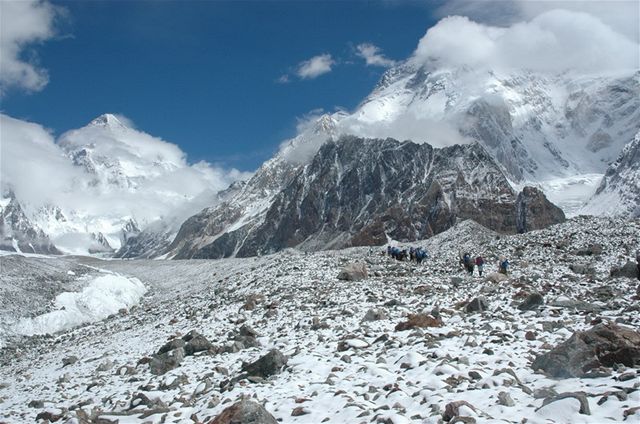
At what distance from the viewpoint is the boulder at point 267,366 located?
16906mm

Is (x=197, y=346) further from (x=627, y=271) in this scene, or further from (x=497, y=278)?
(x=627, y=271)

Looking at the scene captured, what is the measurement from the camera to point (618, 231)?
4109cm

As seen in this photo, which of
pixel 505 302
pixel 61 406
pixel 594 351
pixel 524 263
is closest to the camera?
pixel 594 351

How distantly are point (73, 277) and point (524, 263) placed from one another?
4654 centimetres

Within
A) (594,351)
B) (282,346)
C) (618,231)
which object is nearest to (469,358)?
(594,351)

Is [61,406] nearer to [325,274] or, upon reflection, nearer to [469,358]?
[469,358]

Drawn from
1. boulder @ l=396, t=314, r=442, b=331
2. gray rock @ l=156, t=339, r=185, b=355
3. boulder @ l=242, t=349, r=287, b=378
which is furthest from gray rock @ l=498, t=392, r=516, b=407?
gray rock @ l=156, t=339, r=185, b=355

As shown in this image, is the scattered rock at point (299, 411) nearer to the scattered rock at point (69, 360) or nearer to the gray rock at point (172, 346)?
the gray rock at point (172, 346)

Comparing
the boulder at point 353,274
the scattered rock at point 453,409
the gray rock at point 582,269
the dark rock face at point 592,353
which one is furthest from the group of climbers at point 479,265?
the scattered rock at point 453,409

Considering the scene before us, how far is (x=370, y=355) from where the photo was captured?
56.5ft

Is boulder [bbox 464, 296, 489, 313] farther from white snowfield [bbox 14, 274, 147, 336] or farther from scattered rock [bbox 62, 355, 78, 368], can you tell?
white snowfield [bbox 14, 274, 147, 336]

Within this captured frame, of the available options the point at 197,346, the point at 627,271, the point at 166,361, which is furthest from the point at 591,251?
the point at 166,361

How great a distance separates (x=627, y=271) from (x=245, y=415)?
23.0m

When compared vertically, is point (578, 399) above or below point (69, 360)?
above
